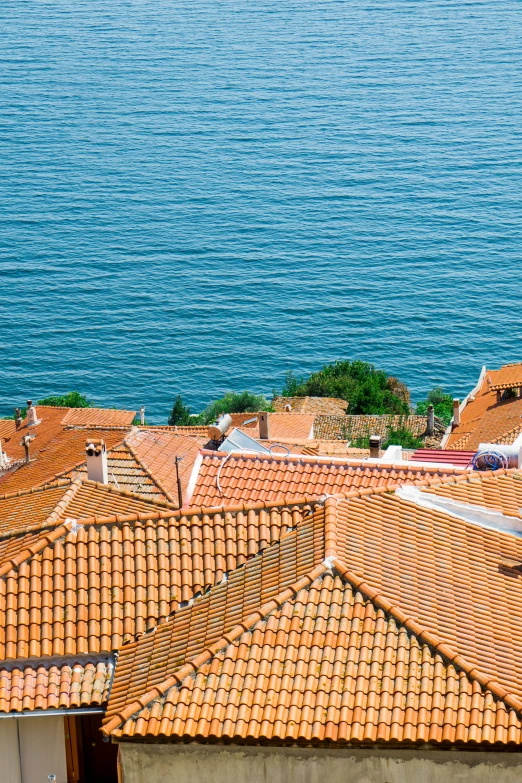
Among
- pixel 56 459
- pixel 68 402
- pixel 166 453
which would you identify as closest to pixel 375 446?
pixel 166 453

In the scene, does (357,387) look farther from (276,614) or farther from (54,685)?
(276,614)

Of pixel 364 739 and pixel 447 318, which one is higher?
pixel 447 318

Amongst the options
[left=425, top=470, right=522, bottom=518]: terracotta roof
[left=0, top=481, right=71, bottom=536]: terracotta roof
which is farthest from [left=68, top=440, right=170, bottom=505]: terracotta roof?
[left=425, top=470, right=522, bottom=518]: terracotta roof

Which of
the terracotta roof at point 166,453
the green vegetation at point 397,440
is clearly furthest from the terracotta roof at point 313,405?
the terracotta roof at point 166,453

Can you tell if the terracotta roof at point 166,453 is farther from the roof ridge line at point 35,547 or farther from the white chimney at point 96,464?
the roof ridge line at point 35,547

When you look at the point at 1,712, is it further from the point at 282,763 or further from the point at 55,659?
the point at 282,763

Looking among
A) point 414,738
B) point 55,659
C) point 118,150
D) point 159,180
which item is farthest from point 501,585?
point 118,150
